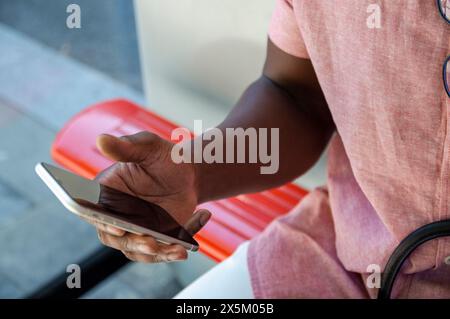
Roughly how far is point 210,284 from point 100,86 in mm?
1446

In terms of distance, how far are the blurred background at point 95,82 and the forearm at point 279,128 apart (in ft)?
1.10

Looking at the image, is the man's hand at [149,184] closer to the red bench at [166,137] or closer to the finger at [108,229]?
the finger at [108,229]

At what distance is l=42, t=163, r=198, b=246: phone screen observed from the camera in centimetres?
61

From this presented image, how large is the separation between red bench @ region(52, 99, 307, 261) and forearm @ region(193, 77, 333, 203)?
0.50 feet

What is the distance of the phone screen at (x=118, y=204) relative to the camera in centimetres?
61

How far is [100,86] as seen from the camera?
2.25 m

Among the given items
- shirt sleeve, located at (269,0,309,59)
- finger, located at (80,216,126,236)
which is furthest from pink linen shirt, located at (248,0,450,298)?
finger, located at (80,216,126,236)

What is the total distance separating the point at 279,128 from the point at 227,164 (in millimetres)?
112

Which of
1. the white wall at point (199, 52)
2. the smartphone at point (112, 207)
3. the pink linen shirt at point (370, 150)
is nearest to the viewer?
the smartphone at point (112, 207)

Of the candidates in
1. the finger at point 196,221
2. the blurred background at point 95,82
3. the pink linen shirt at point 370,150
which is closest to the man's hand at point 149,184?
the finger at point 196,221

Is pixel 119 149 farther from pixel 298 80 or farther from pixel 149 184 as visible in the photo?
pixel 298 80

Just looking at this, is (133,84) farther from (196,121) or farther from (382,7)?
(382,7)

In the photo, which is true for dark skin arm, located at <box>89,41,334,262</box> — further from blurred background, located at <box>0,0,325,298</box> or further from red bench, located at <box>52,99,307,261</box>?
blurred background, located at <box>0,0,325,298</box>

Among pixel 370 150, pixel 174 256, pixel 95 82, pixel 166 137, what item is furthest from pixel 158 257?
pixel 95 82
